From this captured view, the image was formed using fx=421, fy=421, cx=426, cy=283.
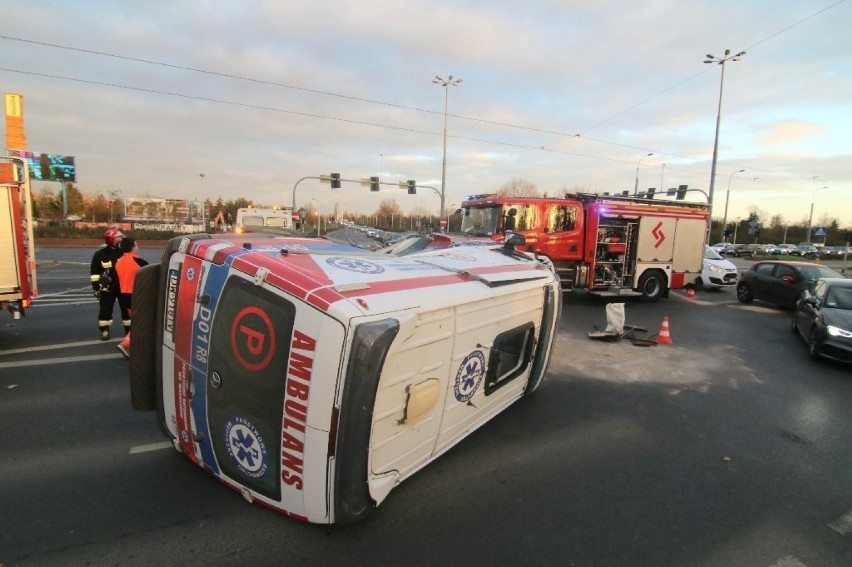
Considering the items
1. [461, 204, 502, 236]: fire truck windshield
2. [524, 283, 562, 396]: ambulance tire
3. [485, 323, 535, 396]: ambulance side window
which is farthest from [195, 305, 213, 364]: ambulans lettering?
[461, 204, 502, 236]: fire truck windshield

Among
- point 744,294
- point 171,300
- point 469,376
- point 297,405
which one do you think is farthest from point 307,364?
point 744,294

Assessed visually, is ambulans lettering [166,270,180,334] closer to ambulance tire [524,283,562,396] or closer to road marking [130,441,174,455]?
road marking [130,441,174,455]

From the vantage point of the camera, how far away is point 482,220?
12266mm

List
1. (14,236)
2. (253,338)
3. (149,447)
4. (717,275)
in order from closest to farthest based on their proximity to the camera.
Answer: (253,338), (149,447), (14,236), (717,275)

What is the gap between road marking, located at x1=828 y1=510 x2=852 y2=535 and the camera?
302 centimetres

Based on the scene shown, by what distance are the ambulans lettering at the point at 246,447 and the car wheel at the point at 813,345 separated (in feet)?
29.1

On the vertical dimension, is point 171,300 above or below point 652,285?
above

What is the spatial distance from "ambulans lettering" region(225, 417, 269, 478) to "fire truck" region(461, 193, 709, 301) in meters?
9.42

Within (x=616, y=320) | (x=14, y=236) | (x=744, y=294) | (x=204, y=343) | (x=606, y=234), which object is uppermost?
(x=606, y=234)

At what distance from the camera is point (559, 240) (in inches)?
470

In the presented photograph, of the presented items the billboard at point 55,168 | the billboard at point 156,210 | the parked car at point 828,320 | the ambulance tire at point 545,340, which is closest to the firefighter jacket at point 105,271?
the ambulance tire at point 545,340

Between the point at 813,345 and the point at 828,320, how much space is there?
501mm

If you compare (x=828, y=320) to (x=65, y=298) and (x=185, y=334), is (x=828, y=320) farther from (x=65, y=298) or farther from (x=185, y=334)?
(x=65, y=298)

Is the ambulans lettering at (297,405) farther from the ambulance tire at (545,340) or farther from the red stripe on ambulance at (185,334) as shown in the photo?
the ambulance tire at (545,340)
